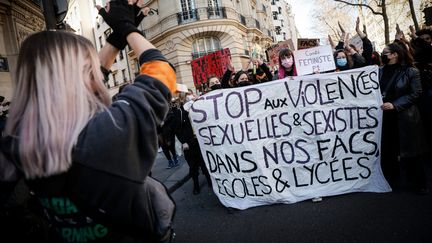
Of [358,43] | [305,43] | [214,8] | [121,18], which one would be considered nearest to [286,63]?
[305,43]

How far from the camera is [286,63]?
5.10 meters

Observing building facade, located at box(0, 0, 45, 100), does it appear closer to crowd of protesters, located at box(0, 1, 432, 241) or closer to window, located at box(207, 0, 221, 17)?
crowd of protesters, located at box(0, 1, 432, 241)

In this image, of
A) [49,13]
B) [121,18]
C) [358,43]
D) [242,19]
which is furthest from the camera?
[242,19]

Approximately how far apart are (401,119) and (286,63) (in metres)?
2.02

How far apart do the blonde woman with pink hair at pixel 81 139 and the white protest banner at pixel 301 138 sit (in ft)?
9.62

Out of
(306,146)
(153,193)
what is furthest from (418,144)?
(153,193)

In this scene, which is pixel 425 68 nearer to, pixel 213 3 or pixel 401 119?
pixel 401 119

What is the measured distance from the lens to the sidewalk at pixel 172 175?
19.8ft

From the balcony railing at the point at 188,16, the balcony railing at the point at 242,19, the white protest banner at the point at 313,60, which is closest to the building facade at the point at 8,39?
the white protest banner at the point at 313,60

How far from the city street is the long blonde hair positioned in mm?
2698

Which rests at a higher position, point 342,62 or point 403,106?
point 342,62

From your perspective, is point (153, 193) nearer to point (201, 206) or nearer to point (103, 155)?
point (103, 155)

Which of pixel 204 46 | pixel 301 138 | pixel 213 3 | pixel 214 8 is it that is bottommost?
pixel 301 138

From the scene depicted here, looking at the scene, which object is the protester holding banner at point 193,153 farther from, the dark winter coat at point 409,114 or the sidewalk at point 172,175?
the dark winter coat at point 409,114
